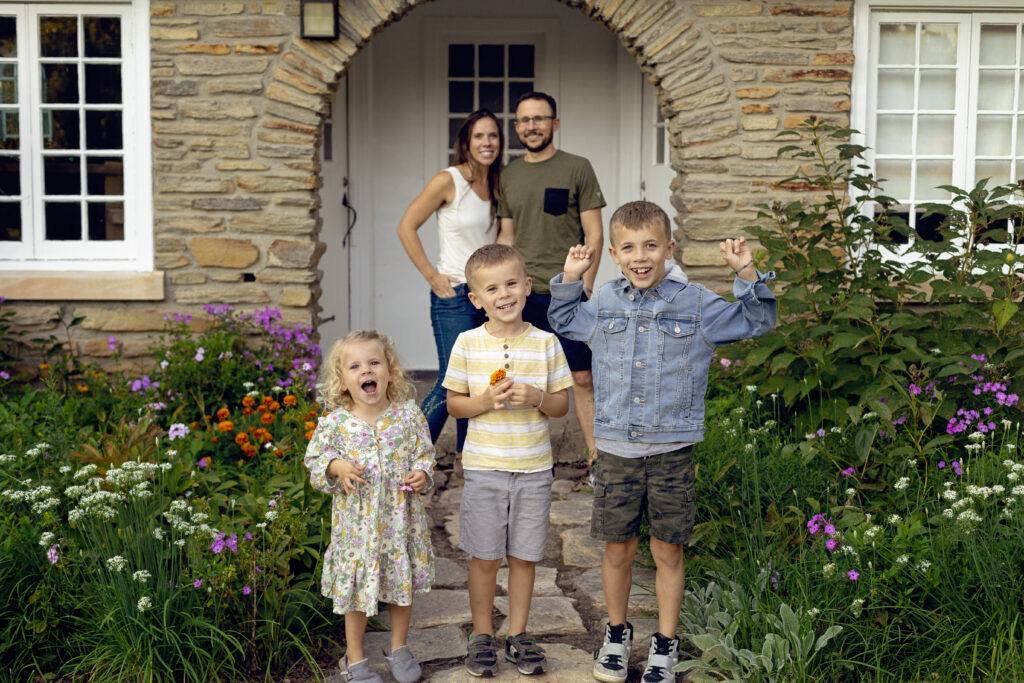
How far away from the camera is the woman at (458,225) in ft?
14.8

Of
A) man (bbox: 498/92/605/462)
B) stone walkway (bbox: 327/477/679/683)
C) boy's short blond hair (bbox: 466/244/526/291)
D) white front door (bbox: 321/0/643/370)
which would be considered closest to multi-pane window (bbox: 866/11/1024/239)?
white front door (bbox: 321/0/643/370)

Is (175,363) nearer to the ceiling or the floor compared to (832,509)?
nearer to the ceiling

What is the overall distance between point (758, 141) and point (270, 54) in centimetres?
281

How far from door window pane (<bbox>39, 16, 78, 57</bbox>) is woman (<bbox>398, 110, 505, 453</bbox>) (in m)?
2.67

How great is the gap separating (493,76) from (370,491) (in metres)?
5.08

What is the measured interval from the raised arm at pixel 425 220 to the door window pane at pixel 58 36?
2.66 m

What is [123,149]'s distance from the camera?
5828mm

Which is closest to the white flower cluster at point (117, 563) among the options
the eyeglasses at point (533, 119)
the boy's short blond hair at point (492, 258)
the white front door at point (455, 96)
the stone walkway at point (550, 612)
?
the stone walkway at point (550, 612)

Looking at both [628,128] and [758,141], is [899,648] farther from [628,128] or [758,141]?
[628,128]

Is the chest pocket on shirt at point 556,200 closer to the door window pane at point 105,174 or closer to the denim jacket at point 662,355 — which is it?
the denim jacket at point 662,355

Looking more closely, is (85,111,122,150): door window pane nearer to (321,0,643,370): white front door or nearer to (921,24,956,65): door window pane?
(321,0,643,370): white front door

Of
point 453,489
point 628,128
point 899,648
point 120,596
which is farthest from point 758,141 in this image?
point 120,596

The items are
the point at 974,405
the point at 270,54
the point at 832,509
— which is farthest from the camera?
the point at 270,54

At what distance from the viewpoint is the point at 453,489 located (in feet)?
16.3
